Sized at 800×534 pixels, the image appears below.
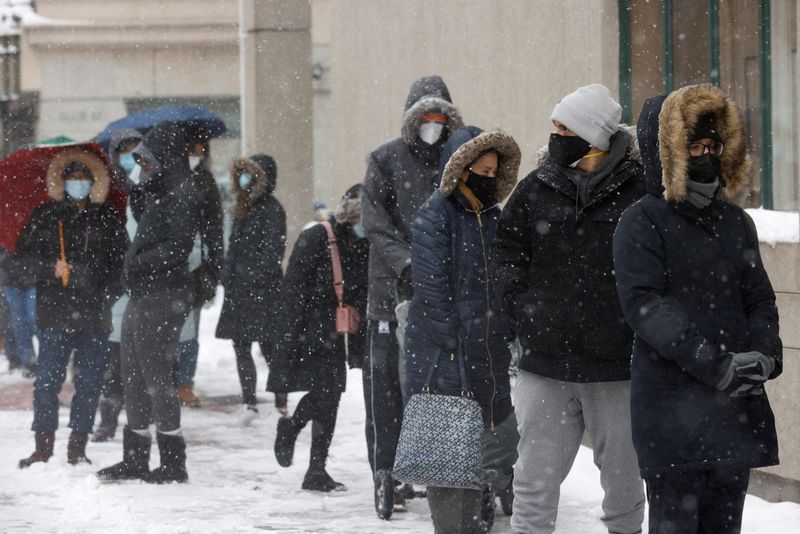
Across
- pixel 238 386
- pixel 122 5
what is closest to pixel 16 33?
pixel 122 5

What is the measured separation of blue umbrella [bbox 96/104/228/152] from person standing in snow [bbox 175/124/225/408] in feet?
0.21

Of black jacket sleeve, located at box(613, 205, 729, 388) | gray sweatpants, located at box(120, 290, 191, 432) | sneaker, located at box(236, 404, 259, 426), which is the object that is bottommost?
sneaker, located at box(236, 404, 259, 426)

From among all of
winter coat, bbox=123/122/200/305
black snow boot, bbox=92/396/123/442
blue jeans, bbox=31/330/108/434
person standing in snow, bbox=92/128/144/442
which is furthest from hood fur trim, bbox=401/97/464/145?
black snow boot, bbox=92/396/123/442

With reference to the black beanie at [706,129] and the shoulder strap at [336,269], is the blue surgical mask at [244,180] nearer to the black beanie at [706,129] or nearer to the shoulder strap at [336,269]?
the shoulder strap at [336,269]

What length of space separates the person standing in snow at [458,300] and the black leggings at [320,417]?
2.23 m

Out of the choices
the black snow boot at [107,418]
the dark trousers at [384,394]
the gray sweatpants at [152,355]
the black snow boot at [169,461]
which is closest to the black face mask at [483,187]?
the dark trousers at [384,394]

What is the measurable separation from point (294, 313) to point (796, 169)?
292cm

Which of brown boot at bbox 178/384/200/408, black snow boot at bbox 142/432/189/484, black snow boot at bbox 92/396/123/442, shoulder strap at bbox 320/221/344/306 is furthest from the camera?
brown boot at bbox 178/384/200/408

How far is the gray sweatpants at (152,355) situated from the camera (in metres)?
9.02

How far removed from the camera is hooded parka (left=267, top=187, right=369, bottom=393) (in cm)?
891

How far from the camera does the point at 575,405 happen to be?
592cm

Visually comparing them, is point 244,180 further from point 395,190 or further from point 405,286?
point 405,286

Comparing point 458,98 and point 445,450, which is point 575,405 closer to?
point 445,450

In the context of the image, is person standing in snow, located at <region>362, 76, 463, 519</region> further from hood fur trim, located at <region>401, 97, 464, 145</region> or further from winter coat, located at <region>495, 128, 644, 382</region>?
winter coat, located at <region>495, 128, 644, 382</region>
